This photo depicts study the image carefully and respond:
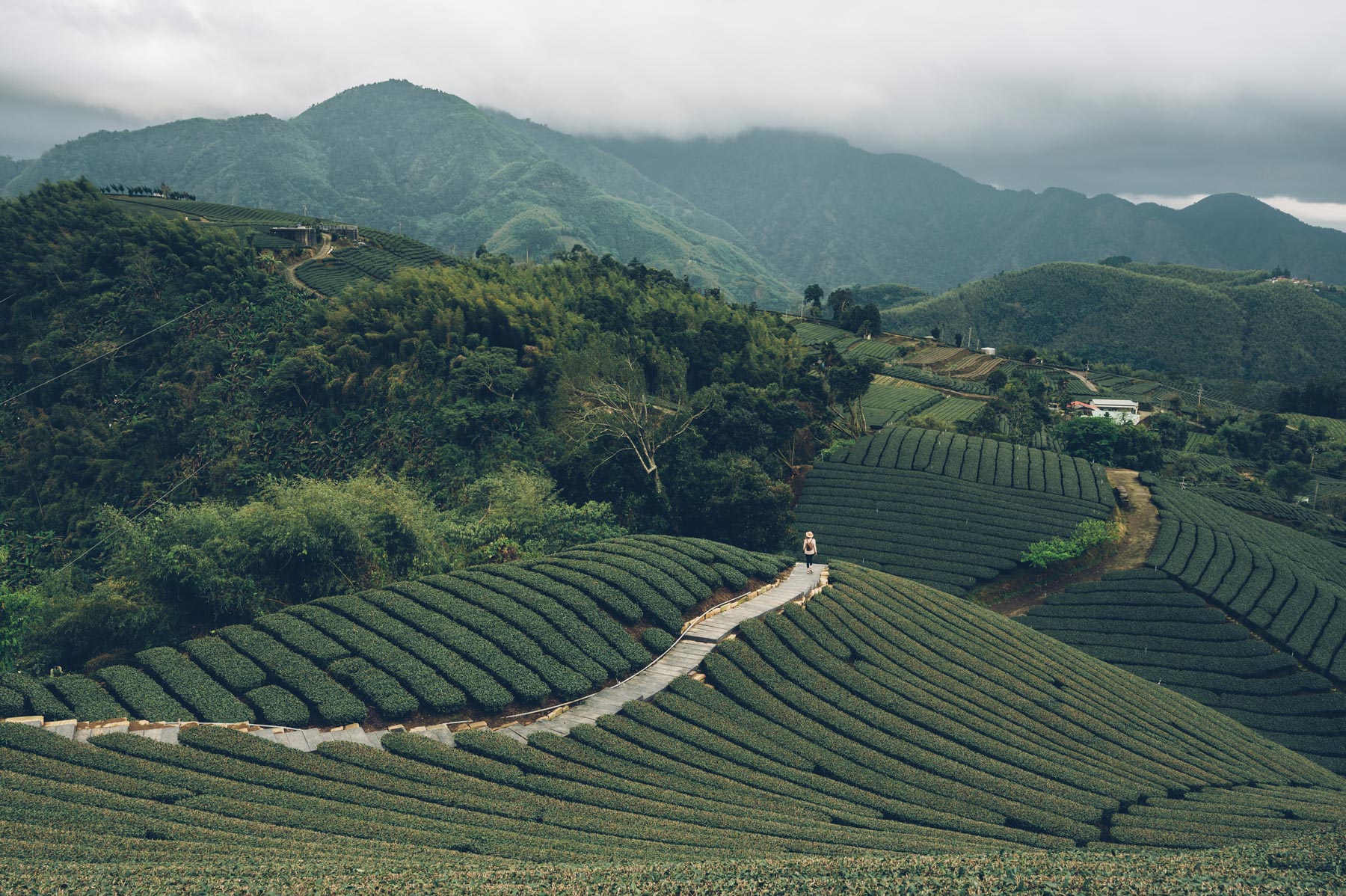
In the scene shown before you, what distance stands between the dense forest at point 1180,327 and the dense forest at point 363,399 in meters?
133

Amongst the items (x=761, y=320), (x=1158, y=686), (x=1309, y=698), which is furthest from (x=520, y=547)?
(x=761, y=320)

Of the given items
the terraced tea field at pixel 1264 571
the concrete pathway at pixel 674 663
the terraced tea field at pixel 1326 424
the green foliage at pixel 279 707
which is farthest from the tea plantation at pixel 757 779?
the terraced tea field at pixel 1326 424

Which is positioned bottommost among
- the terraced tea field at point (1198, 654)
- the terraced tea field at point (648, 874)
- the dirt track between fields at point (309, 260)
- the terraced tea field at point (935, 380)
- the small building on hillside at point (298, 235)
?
the terraced tea field at point (1198, 654)

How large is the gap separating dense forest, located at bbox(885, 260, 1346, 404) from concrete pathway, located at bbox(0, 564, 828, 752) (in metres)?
150

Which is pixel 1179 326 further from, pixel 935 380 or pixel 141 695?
pixel 141 695

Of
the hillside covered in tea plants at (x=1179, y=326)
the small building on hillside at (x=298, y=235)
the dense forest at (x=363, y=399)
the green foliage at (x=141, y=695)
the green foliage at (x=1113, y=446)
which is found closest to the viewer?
the green foliage at (x=141, y=695)

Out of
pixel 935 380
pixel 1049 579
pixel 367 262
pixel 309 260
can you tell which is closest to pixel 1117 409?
pixel 935 380

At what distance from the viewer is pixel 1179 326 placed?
6826 inches

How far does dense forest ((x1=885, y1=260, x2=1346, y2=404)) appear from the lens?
162375 mm

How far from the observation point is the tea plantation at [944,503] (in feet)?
150

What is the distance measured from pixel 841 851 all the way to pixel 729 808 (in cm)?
333

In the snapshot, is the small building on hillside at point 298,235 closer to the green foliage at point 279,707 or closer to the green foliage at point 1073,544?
the green foliage at point 279,707

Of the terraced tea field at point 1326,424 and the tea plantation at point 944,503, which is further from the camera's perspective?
the terraced tea field at point 1326,424

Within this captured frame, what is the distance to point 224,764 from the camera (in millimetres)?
17625
